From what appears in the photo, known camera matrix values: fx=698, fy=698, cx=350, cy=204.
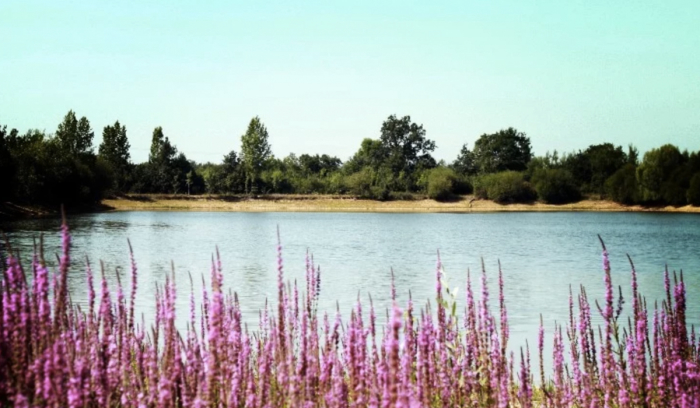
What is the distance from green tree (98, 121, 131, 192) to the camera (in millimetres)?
132125

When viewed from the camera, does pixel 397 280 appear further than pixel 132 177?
No

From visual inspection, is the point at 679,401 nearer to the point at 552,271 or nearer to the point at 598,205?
the point at 552,271

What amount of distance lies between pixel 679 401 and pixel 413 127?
183m

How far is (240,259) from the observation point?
127ft

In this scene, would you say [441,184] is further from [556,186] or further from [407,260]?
[407,260]

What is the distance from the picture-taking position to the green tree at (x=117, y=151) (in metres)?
132

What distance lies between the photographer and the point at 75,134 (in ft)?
397

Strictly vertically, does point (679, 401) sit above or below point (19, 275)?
below

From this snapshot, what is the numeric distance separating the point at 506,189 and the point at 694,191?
112ft

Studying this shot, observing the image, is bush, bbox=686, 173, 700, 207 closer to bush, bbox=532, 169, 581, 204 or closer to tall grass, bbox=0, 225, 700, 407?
bush, bbox=532, 169, 581, 204

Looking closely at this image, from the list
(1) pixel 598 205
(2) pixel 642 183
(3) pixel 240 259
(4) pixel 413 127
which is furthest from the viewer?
(4) pixel 413 127

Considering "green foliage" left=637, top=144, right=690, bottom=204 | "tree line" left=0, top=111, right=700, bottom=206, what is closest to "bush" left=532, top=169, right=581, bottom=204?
"tree line" left=0, top=111, right=700, bottom=206

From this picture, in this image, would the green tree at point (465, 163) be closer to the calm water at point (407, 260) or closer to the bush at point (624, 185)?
the bush at point (624, 185)

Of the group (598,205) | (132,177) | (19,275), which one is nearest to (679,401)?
(19,275)
